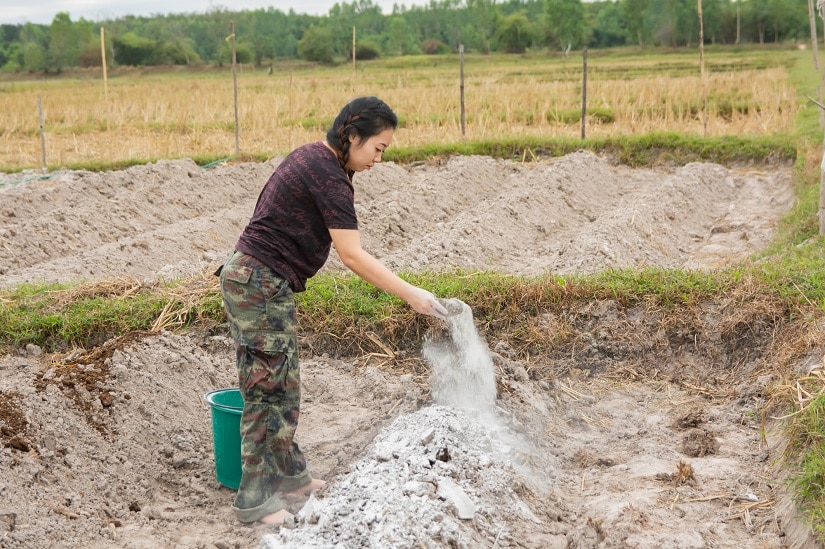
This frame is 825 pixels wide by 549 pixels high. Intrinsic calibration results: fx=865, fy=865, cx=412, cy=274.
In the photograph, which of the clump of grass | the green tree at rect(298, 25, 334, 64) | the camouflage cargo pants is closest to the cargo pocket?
the camouflage cargo pants

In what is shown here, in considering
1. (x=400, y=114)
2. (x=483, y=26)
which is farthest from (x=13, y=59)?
(x=400, y=114)

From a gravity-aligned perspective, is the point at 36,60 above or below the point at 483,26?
below

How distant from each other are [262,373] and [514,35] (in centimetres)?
6121

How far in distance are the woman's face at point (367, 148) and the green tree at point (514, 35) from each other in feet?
197

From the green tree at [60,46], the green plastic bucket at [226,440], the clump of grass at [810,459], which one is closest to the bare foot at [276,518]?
the green plastic bucket at [226,440]

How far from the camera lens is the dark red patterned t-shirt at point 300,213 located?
3162 mm

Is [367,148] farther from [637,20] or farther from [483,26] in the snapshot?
[483,26]

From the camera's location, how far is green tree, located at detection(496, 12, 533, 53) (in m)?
61.3

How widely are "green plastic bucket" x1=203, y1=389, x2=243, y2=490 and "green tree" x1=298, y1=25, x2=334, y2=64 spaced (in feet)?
165

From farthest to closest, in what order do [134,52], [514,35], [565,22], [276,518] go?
[514,35], [565,22], [134,52], [276,518]

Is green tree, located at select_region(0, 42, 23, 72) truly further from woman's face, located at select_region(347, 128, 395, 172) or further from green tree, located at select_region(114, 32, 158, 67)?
woman's face, located at select_region(347, 128, 395, 172)

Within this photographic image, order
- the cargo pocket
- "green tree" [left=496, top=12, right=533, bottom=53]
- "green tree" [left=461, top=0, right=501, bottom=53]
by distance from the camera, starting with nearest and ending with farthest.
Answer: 1. the cargo pocket
2. "green tree" [left=496, top=12, right=533, bottom=53]
3. "green tree" [left=461, top=0, right=501, bottom=53]

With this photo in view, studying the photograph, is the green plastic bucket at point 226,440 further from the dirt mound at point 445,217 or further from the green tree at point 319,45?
the green tree at point 319,45

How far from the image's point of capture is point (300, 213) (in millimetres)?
3252
